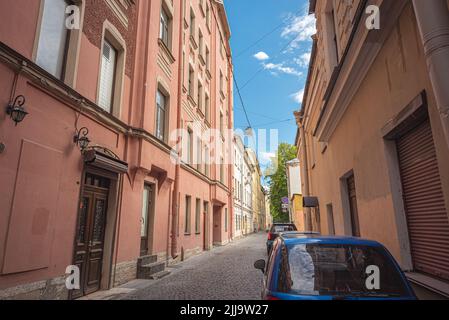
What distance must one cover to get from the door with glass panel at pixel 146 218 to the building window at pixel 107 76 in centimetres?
339

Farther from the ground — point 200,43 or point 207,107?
point 200,43

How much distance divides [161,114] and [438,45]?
10.2 m

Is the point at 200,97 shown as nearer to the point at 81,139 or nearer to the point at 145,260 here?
the point at 145,260

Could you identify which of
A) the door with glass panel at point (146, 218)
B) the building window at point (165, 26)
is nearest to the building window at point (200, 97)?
the building window at point (165, 26)

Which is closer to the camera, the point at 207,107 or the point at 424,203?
the point at 424,203

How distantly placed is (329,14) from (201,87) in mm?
10031

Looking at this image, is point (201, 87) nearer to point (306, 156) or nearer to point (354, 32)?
point (306, 156)

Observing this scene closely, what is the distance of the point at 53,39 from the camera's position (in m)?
6.41

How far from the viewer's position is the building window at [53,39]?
6.09m

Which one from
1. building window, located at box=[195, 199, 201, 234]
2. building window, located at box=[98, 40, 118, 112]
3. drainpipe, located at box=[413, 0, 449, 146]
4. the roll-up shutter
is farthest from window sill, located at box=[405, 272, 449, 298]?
building window, located at box=[195, 199, 201, 234]

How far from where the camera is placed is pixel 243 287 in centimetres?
790

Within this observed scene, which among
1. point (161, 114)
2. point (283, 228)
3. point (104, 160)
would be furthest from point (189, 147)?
point (104, 160)

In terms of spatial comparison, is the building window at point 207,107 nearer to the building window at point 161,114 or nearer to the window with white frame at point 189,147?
the window with white frame at point 189,147
